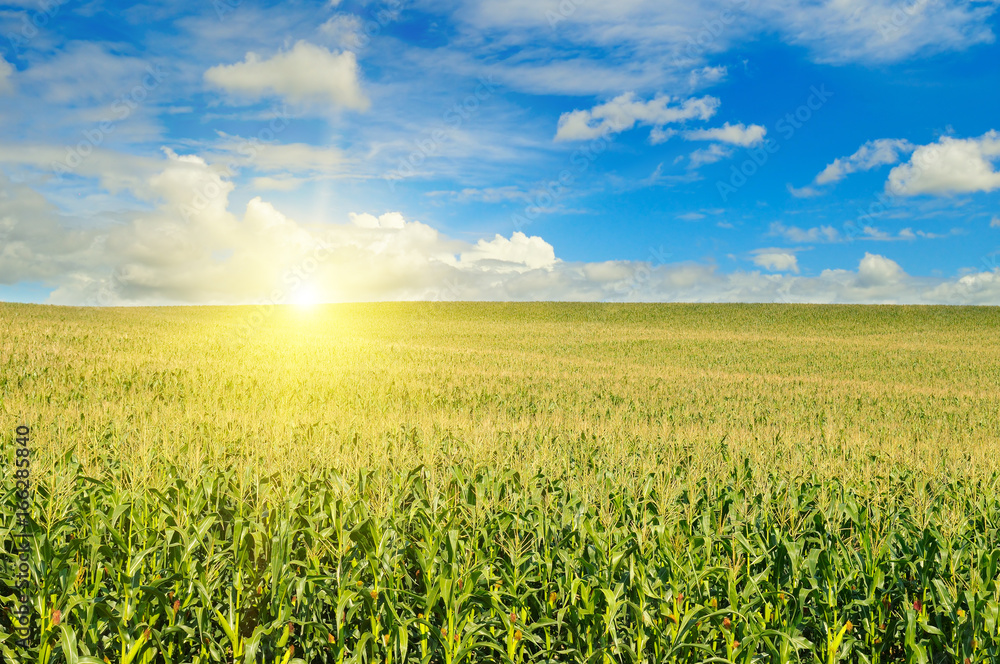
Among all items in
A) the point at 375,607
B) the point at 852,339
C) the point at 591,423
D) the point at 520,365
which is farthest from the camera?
the point at 852,339

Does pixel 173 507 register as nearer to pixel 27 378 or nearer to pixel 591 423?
pixel 591 423

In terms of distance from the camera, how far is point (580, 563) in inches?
195

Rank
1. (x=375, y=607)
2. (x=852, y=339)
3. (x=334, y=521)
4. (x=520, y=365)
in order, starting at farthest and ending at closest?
1. (x=852, y=339)
2. (x=520, y=365)
3. (x=334, y=521)
4. (x=375, y=607)

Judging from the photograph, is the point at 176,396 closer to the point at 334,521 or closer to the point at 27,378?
the point at 27,378

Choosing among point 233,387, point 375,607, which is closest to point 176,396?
point 233,387

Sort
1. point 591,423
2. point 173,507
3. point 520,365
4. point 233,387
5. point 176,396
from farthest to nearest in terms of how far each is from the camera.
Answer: point 520,365 → point 233,387 → point 176,396 → point 591,423 → point 173,507

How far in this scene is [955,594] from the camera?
4539 millimetres

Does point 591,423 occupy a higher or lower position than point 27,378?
lower

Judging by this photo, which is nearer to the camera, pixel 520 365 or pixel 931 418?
pixel 931 418

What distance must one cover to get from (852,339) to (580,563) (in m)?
51.7

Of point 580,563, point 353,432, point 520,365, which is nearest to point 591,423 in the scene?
point 353,432

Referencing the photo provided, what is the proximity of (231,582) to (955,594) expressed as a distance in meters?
5.86

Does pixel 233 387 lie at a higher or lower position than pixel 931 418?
higher

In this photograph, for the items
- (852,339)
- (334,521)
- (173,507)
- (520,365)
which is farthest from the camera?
(852,339)
